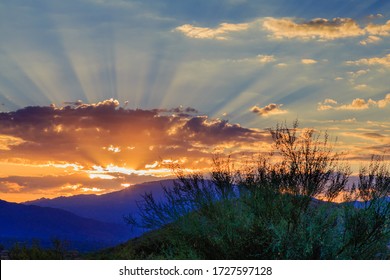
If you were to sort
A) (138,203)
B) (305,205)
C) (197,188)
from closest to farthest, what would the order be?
(305,205) → (197,188) → (138,203)

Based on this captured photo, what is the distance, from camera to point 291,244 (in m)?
20.0

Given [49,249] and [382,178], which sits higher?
[382,178]

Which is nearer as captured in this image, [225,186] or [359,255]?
[359,255]

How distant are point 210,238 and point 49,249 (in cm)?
892

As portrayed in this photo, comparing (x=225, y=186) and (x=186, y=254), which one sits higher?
(x=225, y=186)

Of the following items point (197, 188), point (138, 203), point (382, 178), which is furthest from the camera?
point (138, 203)

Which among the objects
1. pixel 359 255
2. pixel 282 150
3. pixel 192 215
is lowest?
pixel 359 255

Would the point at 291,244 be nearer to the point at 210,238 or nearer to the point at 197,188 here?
the point at 210,238

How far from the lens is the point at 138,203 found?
2673cm

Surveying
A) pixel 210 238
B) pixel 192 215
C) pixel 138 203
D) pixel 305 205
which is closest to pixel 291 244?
pixel 305 205

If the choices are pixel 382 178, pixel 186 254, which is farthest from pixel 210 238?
pixel 382 178

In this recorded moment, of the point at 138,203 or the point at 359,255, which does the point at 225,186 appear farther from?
the point at 359,255

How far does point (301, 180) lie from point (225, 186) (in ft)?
12.2

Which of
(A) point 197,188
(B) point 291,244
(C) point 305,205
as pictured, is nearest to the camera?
(B) point 291,244
